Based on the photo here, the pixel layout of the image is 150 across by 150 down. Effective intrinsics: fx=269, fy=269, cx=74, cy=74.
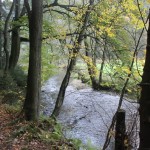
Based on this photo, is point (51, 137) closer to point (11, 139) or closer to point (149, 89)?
point (11, 139)

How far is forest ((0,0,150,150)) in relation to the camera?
349cm

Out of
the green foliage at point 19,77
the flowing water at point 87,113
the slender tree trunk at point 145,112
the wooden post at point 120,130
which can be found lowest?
the flowing water at point 87,113

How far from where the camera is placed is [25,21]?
14766 millimetres

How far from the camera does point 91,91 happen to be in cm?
2034

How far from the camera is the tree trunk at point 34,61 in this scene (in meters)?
7.72

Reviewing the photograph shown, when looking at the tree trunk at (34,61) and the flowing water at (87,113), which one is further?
the flowing water at (87,113)

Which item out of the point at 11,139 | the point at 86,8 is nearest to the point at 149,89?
the point at 11,139

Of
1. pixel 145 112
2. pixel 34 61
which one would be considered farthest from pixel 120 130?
pixel 34 61

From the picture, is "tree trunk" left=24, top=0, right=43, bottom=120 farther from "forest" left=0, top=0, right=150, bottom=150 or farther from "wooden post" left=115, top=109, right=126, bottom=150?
"wooden post" left=115, top=109, right=126, bottom=150

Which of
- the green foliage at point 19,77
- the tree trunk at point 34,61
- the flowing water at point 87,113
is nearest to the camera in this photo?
the tree trunk at point 34,61

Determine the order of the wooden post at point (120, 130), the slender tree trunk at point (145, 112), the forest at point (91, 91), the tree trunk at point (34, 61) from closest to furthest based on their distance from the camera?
the slender tree trunk at point (145, 112)
the wooden post at point (120, 130)
the forest at point (91, 91)
the tree trunk at point (34, 61)

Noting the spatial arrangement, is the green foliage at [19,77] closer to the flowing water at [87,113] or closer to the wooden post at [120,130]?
the flowing water at [87,113]

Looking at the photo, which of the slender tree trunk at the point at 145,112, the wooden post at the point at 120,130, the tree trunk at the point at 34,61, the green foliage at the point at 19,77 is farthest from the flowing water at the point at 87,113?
the slender tree trunk at the point at 145,112

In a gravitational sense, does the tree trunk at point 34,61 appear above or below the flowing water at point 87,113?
above
